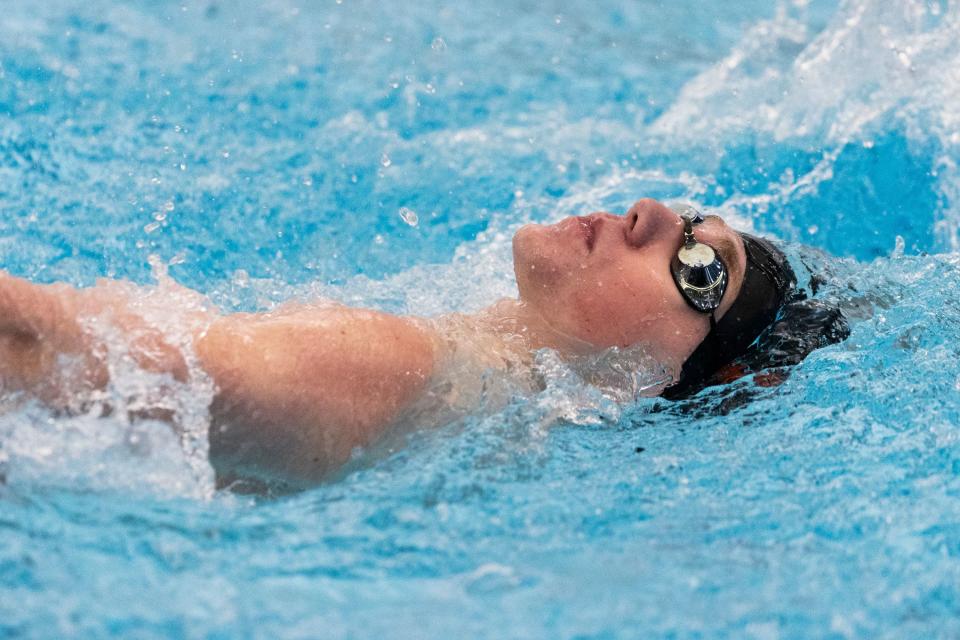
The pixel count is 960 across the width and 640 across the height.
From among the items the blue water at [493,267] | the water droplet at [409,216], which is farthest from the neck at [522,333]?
the water droplet at [409,216]

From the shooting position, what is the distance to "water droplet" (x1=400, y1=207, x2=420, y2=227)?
12.3 feet

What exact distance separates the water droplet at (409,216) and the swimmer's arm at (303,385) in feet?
5.52

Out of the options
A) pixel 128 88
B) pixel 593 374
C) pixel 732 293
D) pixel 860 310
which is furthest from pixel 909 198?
pixel 128 88

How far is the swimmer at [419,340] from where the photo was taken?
1.79 meters

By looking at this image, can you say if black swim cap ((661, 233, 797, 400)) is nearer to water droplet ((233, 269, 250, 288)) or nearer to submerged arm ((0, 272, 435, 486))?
submerged arm ((0, 272, 435, 486))

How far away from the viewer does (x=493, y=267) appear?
3.49m

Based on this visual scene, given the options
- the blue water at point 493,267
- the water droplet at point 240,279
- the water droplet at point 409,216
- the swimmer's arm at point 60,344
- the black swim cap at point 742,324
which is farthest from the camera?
the water droplet at point 409,216

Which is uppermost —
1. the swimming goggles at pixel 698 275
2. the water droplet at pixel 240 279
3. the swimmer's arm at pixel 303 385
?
the water droplet at pixel 240 279

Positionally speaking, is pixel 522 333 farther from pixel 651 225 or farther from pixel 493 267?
pixel 493 267

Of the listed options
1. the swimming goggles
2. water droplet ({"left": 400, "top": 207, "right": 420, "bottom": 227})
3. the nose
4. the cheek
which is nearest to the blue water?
water droplet ({"left": 400, "top": 207, "right": 420, "bottom": 227})

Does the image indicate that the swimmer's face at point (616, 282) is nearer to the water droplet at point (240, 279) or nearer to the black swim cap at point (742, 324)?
the black swim cap at point (742, 324)

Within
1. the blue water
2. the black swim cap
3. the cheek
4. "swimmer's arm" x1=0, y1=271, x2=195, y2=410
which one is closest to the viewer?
"swimmer's arm" x1=0, y1=271, x2=195, y2=410

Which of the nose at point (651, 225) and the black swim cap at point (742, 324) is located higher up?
the nose at point (651, 225)

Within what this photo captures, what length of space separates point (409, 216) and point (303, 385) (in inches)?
76.2
